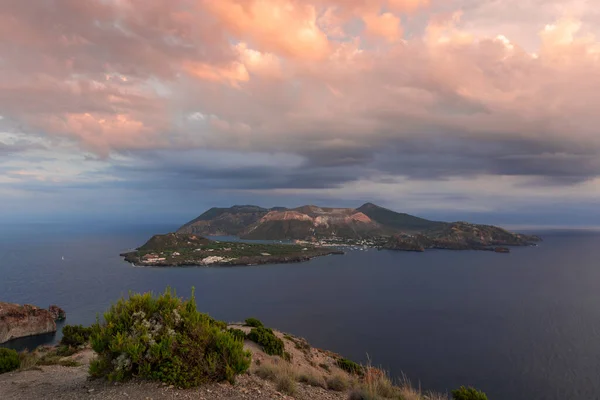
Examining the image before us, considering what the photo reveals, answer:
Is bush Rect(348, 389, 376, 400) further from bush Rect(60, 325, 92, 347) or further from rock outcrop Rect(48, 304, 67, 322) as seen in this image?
rock outcrop Rect(48, 304, 67, 322)

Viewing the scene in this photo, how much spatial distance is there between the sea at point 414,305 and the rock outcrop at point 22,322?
278 centimetres

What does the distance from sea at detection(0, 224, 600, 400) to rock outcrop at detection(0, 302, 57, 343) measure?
9.11 ft

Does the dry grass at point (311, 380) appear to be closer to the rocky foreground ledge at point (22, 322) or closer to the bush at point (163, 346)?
the bush at point (163, 346)

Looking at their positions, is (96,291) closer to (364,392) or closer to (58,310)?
(58,310)

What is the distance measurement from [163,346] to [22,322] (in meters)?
76.6

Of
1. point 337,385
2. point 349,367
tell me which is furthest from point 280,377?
point 349,367

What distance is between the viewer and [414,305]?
88875 mm

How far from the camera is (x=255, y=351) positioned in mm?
31281

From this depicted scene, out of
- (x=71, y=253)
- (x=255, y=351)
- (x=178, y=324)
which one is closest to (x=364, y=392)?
(x=178, y=324)

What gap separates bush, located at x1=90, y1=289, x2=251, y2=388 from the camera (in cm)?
1111

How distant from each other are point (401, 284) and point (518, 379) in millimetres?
70189

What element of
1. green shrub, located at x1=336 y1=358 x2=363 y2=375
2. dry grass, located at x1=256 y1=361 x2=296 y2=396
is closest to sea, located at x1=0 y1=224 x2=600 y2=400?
dry grass, located at x1=256 y1=361 x2=296 y2=396

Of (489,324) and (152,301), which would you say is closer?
(152,301)

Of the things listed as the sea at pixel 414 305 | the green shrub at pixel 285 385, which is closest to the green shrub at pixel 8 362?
the sea at pixel 414 305
